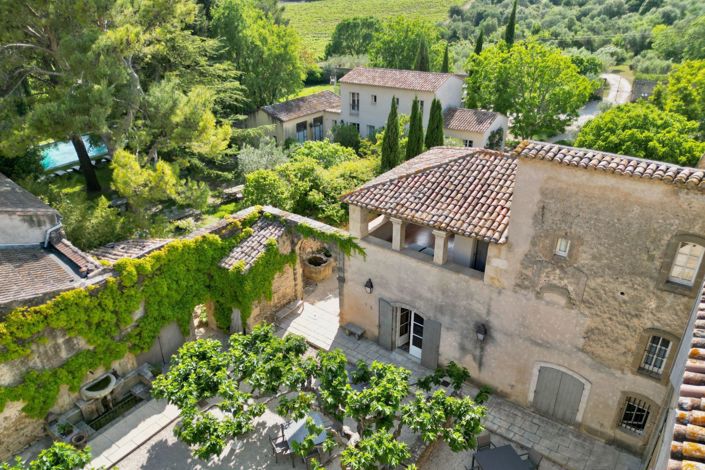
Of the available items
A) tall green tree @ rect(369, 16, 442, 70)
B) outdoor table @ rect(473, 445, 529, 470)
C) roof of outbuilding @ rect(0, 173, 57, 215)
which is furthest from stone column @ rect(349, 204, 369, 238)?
tall green tree @ rect(369, 16, 442, 70)

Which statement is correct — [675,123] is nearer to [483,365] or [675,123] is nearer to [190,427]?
[483,365]

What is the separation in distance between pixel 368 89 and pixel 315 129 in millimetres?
6992

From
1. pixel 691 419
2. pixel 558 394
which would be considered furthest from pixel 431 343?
pixel 691 419

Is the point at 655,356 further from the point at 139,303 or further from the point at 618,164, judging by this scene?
the point at 139,303

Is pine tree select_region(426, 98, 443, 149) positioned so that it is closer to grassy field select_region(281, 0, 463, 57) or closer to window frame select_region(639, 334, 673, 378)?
window frame select_region(639, 334, 673, 378)

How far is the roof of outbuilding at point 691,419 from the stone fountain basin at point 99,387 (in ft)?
55.7

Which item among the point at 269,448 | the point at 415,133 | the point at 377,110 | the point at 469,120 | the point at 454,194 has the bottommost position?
the point at 269,448

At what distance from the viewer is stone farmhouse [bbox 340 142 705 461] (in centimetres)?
1309

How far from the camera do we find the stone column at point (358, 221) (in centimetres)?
1861

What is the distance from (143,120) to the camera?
2759 cm

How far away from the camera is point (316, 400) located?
15.1 meters

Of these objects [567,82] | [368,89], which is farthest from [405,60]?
[567,82]

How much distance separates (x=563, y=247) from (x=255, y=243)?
1185 centimetres

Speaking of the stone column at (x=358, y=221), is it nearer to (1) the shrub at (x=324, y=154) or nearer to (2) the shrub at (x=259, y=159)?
(1) the shrub at (x=324, y=154)
